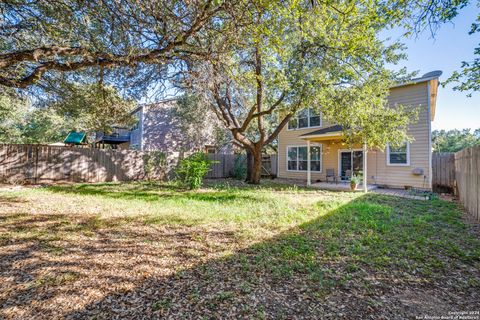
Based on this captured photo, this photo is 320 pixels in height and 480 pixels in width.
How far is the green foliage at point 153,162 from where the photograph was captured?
1409cm

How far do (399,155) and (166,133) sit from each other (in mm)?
15562

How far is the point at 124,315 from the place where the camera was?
7.13 ft

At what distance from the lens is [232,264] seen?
128 inches

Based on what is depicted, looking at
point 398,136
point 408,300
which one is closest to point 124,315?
point 408,300

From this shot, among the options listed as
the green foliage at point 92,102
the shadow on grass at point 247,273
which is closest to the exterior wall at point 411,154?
the shadow on grass at point 247,273

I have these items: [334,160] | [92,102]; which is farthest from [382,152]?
[92,102]

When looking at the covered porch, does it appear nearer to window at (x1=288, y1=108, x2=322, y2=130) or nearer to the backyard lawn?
window at (x1=288, y1=108, x2=322, y2=130)

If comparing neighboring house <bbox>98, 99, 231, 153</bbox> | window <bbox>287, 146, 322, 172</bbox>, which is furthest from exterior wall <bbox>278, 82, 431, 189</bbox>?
neighboring house <bbox>98, 99, 231, 153</bbox>

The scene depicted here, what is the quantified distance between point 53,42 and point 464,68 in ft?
27.5

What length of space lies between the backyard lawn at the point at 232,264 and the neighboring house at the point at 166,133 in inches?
481

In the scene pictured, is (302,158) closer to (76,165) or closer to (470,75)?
(470,75)

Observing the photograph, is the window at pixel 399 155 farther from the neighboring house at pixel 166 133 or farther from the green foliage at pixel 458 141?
the green foliage at pixel 458 141

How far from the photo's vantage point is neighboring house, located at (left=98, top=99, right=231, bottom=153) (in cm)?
1773

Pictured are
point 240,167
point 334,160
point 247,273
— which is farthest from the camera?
point 240,167
